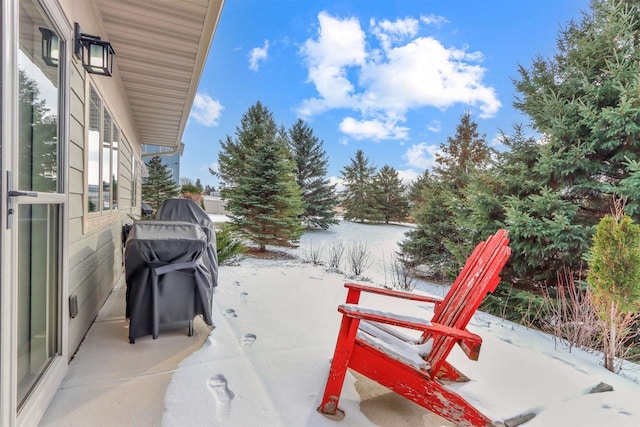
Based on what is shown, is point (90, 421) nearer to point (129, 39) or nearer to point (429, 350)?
point (429, 350)

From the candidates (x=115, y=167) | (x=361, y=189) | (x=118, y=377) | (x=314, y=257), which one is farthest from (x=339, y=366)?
(x=361, y=189)

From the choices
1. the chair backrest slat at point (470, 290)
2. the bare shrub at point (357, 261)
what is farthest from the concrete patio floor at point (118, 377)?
the bare shrub at point (357, 261)

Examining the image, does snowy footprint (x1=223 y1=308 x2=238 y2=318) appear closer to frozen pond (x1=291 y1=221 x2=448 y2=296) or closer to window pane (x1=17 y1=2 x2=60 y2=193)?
window pane (x1=17 y1=2 x2=60 y2=193)

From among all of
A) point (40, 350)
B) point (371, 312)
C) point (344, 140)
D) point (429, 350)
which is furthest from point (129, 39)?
point (344, 140)

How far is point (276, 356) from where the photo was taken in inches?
91.4

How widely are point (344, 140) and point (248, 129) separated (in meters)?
7.15

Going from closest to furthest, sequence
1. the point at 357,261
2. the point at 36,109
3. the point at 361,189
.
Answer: the point at 36,109 < the point at 357,261 < the point at 361,189

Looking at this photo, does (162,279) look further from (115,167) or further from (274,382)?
(115,167)

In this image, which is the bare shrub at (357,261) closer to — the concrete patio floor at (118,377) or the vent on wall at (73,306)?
the concrete patio floor at (118,377)

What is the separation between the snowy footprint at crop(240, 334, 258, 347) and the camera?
2.52 metres

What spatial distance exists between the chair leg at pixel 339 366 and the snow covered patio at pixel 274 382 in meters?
0.07

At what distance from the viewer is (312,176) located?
53.4 ft

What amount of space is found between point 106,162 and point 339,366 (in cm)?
326

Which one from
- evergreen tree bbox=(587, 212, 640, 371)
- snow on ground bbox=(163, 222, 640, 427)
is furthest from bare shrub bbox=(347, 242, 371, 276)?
evergreen tree bbox=(587, 212, 640, 371)
